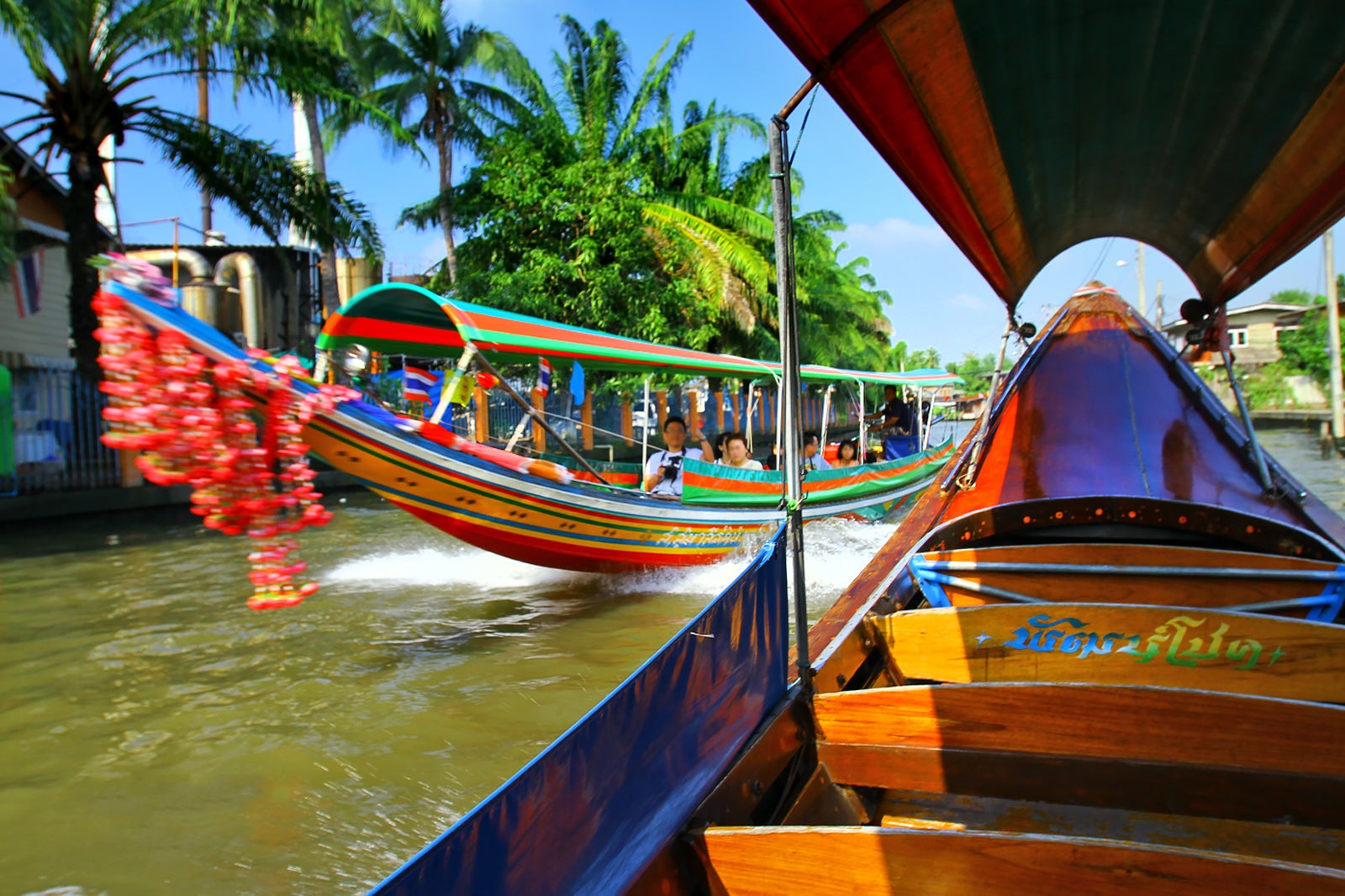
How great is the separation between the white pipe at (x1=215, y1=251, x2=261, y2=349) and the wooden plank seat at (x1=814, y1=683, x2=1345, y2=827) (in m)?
21.3

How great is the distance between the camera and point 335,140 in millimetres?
20703

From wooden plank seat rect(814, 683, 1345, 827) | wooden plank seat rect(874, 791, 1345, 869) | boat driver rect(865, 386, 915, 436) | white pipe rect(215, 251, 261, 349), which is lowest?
wooden plank seat rect(874, 791, 1345, 869)

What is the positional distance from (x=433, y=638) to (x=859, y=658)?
4047 millimetres

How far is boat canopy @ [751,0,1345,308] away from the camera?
2.02 m

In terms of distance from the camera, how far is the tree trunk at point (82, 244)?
11.1 metres

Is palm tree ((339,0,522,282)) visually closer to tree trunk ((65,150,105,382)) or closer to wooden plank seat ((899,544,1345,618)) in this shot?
tree trunk ((65,150,105,382))

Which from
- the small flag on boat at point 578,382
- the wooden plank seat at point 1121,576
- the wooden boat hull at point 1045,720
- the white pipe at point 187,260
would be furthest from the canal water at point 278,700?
the white pipe at point 187,260

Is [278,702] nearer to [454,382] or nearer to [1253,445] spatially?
[454,382]

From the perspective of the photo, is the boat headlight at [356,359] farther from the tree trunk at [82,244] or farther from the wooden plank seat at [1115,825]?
the tree trunk at [82,244]

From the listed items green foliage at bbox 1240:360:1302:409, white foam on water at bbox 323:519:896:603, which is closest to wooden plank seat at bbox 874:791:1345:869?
white foam on water at bbox 323:519:896:603

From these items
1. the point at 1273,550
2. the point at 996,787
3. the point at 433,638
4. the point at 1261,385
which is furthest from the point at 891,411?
the point at 1261,385

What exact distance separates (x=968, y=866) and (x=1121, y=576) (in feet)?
5.97

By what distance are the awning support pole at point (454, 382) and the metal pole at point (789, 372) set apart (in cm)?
375

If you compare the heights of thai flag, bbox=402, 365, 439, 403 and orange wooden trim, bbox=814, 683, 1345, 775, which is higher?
thai flag, bbox=402, 365, 439, 403
